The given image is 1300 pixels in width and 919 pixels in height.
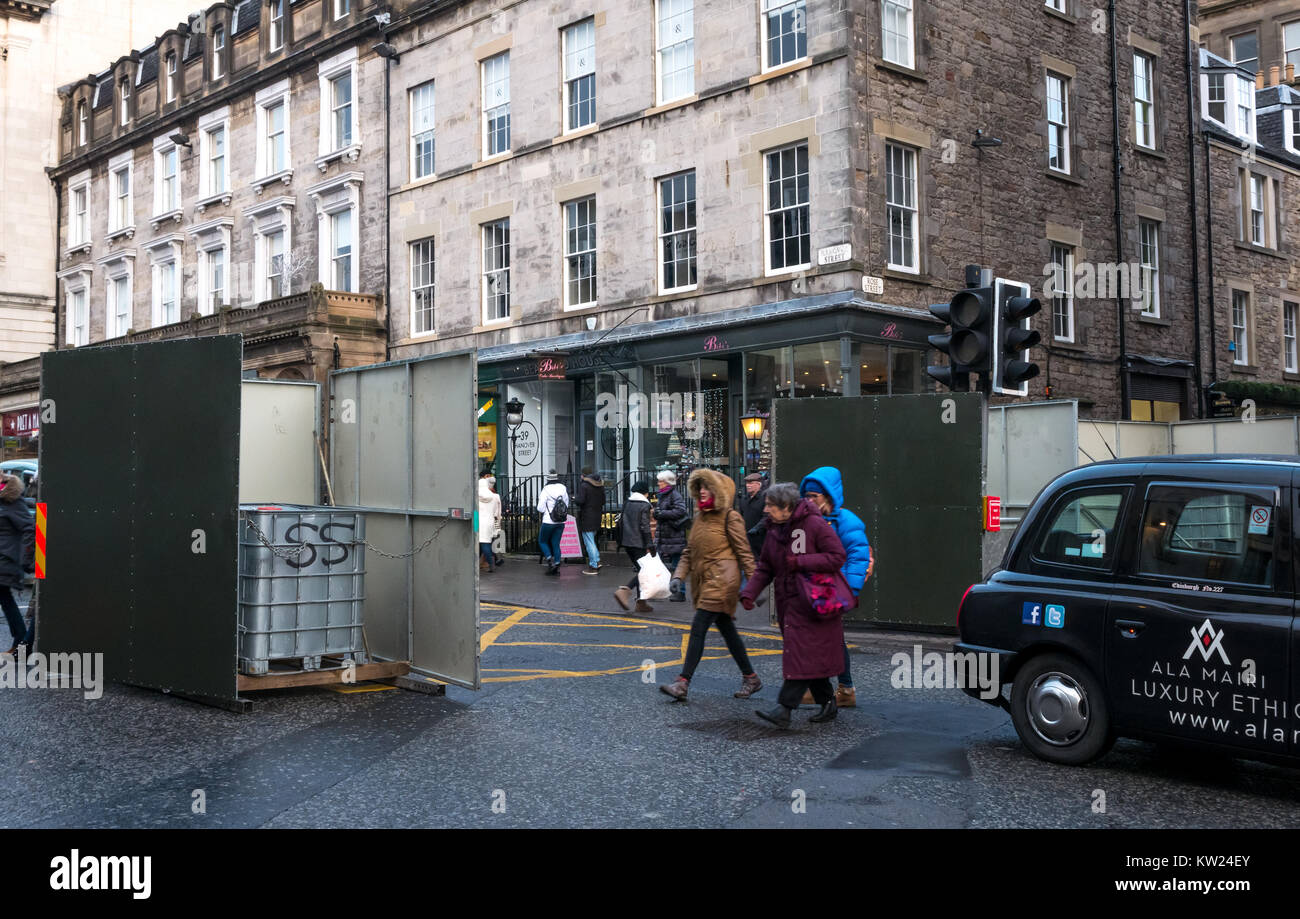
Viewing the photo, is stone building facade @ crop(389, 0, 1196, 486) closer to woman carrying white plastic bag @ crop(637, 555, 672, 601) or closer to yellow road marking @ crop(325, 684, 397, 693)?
woman carrying white plastic bag @ crop(637, 555, 672, 601)

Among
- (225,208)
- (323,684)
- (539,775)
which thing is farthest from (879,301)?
(225,208)

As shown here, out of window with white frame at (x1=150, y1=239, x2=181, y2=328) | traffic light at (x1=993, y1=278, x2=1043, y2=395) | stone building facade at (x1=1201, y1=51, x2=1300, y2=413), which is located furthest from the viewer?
window with white frame at (x1=150, y1=239, x2=181, y2=328)

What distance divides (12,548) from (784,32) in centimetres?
1535

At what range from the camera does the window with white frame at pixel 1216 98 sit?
98.3 ft

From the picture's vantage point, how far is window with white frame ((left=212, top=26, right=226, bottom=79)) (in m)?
35.1

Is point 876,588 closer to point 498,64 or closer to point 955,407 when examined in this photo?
point 955,407

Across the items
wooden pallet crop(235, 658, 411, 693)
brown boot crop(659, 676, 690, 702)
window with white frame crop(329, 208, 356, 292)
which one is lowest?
brown boot crop(659, 676, 690, 702)

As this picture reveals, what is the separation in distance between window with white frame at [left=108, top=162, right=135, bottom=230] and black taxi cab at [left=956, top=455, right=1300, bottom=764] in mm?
38422

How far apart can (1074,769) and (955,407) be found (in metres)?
6.02

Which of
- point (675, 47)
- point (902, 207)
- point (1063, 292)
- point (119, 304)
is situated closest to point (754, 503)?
point (902, 207)

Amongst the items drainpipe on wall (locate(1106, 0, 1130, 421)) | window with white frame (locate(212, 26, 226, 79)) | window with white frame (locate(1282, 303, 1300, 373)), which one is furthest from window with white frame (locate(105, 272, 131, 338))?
window with white frame (locate(1282, 303, 1300, 373))

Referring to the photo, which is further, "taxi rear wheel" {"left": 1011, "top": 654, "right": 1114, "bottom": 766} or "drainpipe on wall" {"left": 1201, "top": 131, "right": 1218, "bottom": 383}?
"drainpipe on wall" {"left": 1201, "top": 131, "right": 1218, "bottom": 383}

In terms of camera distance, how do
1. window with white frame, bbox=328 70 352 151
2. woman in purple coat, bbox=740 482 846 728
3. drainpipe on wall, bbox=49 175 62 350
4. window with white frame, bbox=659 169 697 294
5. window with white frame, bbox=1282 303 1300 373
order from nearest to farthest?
1. woman in purple coat, bbox=740 482 846 728
2. window with white frame, bbox=659 169 697 294
3. window with white frame, bbox=328 70 352 151
4. window with white frame, bbox=1282 303 1300 373
5. drainpipe on wall, bbox=49 175 62 350

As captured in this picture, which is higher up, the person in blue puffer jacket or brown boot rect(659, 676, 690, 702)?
the person in blue puffer jacket
